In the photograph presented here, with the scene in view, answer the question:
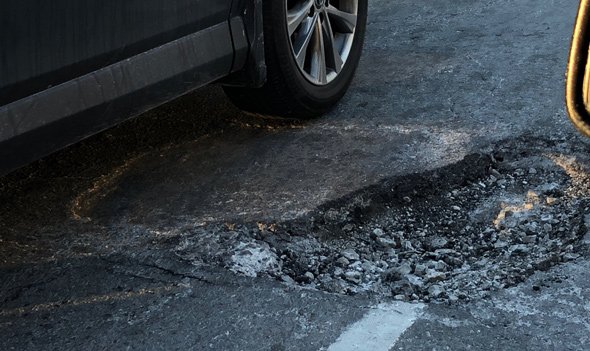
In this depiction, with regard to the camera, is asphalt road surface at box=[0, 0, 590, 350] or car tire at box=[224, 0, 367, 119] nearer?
asphalt road surface at box=[0, 0, 590, 350]

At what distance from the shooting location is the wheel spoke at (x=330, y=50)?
427cm

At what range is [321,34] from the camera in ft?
13.8

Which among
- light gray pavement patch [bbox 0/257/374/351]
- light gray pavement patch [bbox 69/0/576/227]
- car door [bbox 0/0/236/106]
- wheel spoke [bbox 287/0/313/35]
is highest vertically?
car door [bbox 0/0/236/106]

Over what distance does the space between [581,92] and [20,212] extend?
2685mm

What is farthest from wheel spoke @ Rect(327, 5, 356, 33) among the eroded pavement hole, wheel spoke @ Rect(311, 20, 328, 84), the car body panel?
the eroded pavement hole

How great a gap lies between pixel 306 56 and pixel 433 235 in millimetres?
1268

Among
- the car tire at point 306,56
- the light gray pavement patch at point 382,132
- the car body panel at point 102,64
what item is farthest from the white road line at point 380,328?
the car tire at point 306,56

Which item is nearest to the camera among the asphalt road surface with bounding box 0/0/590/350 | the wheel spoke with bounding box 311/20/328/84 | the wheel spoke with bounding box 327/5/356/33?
the asphalt road surface with bounding box 0/0/590/350

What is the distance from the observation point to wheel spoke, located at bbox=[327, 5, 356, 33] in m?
4.39

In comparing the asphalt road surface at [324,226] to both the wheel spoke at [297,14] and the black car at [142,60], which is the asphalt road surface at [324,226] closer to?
the black car at [142,60]

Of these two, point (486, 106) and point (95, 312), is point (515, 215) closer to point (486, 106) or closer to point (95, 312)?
point (486, 106)

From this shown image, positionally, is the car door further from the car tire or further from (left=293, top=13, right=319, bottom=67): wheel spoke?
(left=293, top=13, right=319, bottom=67): wheel spoke

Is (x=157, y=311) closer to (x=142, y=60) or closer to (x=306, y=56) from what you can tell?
(x=142, y=60)

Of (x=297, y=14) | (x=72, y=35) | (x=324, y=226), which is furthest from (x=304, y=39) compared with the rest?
(x=72, y=35)
